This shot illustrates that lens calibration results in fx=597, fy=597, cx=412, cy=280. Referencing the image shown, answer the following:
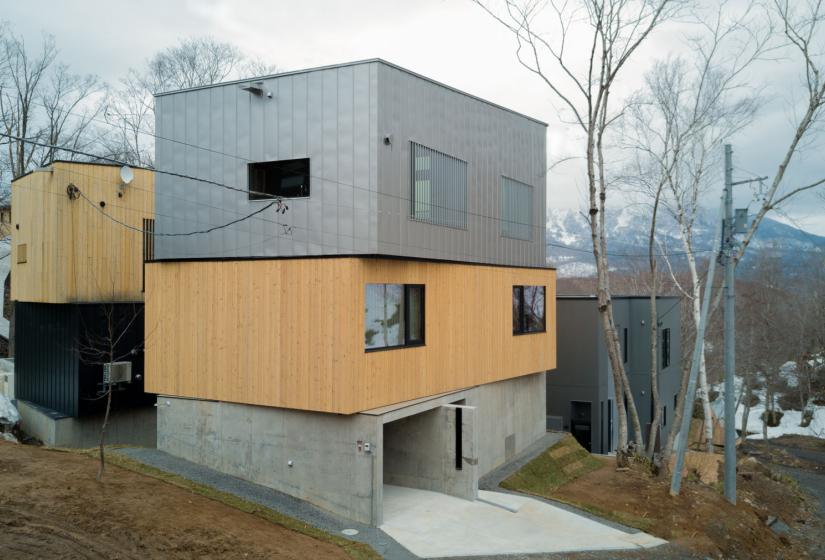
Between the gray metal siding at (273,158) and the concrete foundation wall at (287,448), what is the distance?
349 cm

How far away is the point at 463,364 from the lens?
15188mm

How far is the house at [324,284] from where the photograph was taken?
11.9 m

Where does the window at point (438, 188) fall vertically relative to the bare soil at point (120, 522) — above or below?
above

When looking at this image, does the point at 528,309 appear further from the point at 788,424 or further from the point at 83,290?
the point at 788,424

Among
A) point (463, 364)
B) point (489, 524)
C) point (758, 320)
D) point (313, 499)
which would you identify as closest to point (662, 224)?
point (463, 364)

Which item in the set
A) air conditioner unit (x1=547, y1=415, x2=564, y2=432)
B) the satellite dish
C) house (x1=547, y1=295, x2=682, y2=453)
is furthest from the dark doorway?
the satellite dish

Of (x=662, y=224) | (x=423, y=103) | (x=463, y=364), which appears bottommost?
(x=463, y=364)

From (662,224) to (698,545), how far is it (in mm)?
14465

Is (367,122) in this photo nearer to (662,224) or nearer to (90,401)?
(90,401)

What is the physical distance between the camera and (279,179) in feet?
43.2

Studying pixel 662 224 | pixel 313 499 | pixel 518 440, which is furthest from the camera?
pixel 662 224

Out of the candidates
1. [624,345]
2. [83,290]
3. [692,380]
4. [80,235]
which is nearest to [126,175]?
[80,235]

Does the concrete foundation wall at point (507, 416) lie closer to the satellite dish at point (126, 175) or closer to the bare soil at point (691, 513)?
the bare soil at point (691, 513)

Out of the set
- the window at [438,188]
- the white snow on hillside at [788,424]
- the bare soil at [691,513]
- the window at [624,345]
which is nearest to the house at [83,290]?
the window at [438,188]
